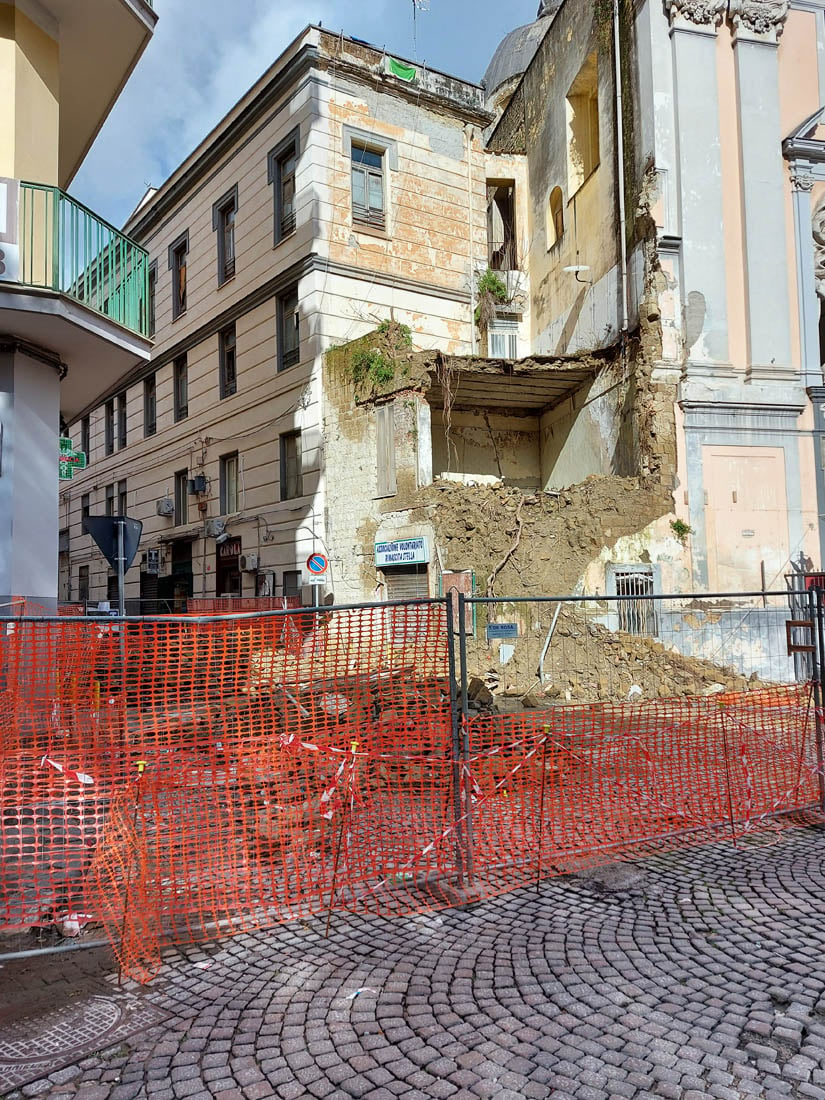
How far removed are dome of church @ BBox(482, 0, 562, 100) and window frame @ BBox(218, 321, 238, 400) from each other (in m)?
15.0

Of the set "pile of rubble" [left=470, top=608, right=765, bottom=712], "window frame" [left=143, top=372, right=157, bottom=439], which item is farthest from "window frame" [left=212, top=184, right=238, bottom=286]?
"pile of rubble" [left=470, top=608, right=765, bottom=712]

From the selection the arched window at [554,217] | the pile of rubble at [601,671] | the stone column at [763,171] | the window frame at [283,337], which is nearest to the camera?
the pile of rubble at [601,671]

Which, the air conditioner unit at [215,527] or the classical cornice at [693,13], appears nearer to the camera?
the classical cornice at [693,13]

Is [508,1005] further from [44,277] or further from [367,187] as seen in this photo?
[367,187]

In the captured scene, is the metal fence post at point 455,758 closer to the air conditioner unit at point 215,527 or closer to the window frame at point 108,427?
the air conditioner unit at point 215,527

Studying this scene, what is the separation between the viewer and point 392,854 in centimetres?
521

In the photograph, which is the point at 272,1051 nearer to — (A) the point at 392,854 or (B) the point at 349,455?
(A) the point at 392,854

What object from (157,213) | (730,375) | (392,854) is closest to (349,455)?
(730,375)

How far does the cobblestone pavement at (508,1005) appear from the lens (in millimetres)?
2982

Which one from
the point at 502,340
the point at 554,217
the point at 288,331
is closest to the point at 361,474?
the point at 288,331

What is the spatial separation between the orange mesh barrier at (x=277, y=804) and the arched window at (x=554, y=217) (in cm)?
1663

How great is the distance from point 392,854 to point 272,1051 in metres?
2.06

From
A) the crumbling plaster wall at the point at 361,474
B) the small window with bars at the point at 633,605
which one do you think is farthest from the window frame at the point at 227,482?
the small window with bars at the point at 633,605

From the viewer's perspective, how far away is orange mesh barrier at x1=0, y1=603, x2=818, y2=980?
4.39m
